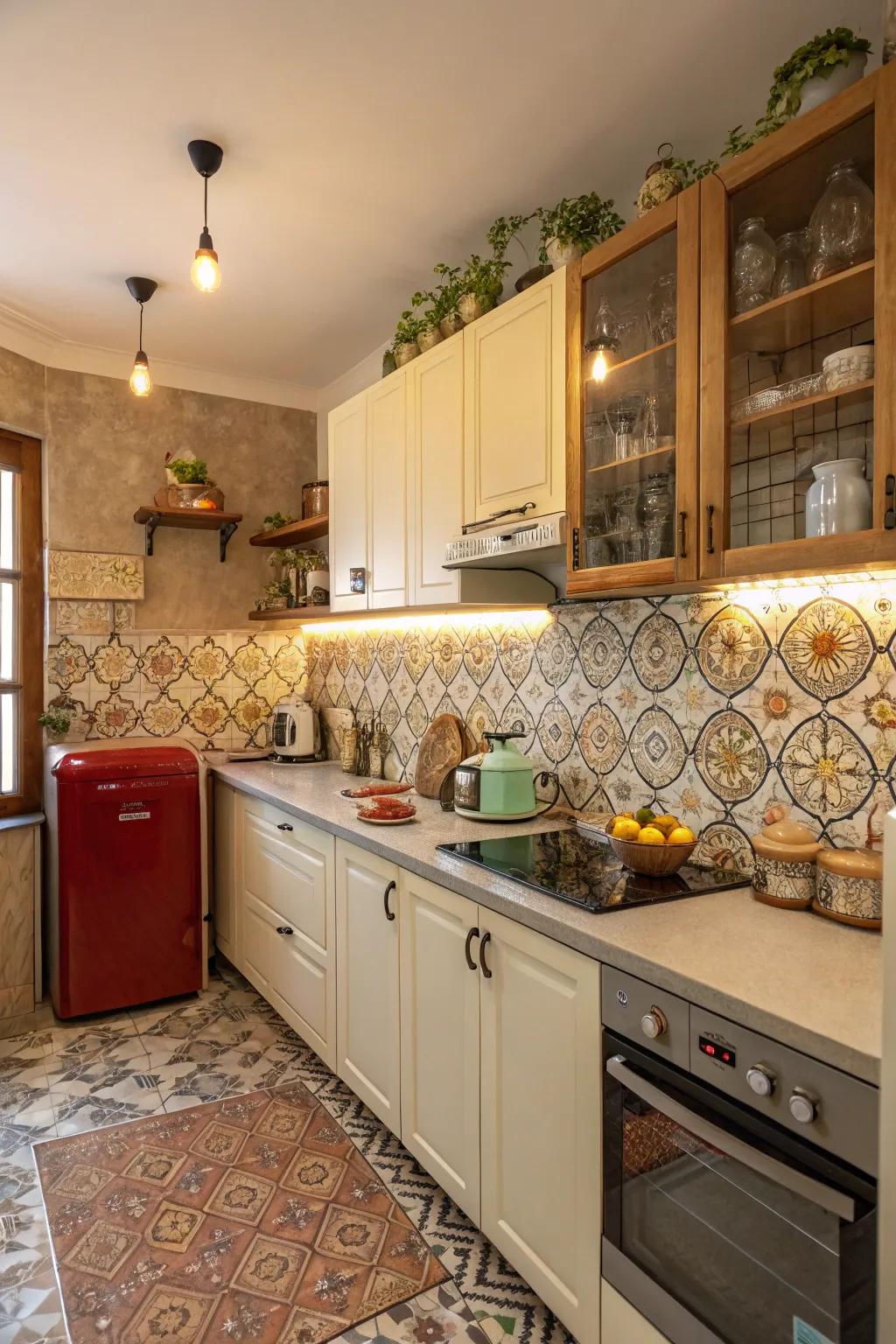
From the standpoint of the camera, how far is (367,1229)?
6.42ft

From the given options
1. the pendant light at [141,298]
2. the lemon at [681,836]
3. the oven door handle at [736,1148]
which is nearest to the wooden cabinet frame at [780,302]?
the lemon at [681,836]

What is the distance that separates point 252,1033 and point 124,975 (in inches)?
23.2

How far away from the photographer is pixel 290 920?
2.82 metres

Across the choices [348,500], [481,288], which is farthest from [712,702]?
[348,500]

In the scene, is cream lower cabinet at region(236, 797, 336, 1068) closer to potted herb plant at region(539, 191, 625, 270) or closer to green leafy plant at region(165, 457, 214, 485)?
green leafy plant at region(165, 457, 214, 485)

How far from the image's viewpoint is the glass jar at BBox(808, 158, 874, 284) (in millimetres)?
1329

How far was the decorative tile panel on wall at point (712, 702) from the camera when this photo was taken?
5.32 ft

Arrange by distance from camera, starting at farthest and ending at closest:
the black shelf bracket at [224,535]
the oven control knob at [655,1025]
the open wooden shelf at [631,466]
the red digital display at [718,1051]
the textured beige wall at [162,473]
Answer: the black shelf bracket at [224,535] < the textured beige wall at [162,473] < the open wooden shelf at [631,466] < the oven control knob at [655,1025] < the red digital display at [718,1051]

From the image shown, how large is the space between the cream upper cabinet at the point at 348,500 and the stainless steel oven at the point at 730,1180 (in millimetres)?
1991

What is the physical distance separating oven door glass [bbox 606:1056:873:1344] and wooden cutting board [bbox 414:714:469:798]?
5.00ft

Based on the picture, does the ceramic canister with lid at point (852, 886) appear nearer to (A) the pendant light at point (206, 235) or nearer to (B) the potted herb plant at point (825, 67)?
(B) the potted herb plant at point (825, 67)

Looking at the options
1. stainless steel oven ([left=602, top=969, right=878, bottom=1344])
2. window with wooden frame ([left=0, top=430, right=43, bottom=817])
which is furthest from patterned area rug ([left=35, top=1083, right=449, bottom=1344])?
window with wooden frame ([left=0, top=430, right=43, bottom=817])

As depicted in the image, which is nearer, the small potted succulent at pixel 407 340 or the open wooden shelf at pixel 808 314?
the open wooden shelf at pixel 808 314

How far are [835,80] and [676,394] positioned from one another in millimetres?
569
